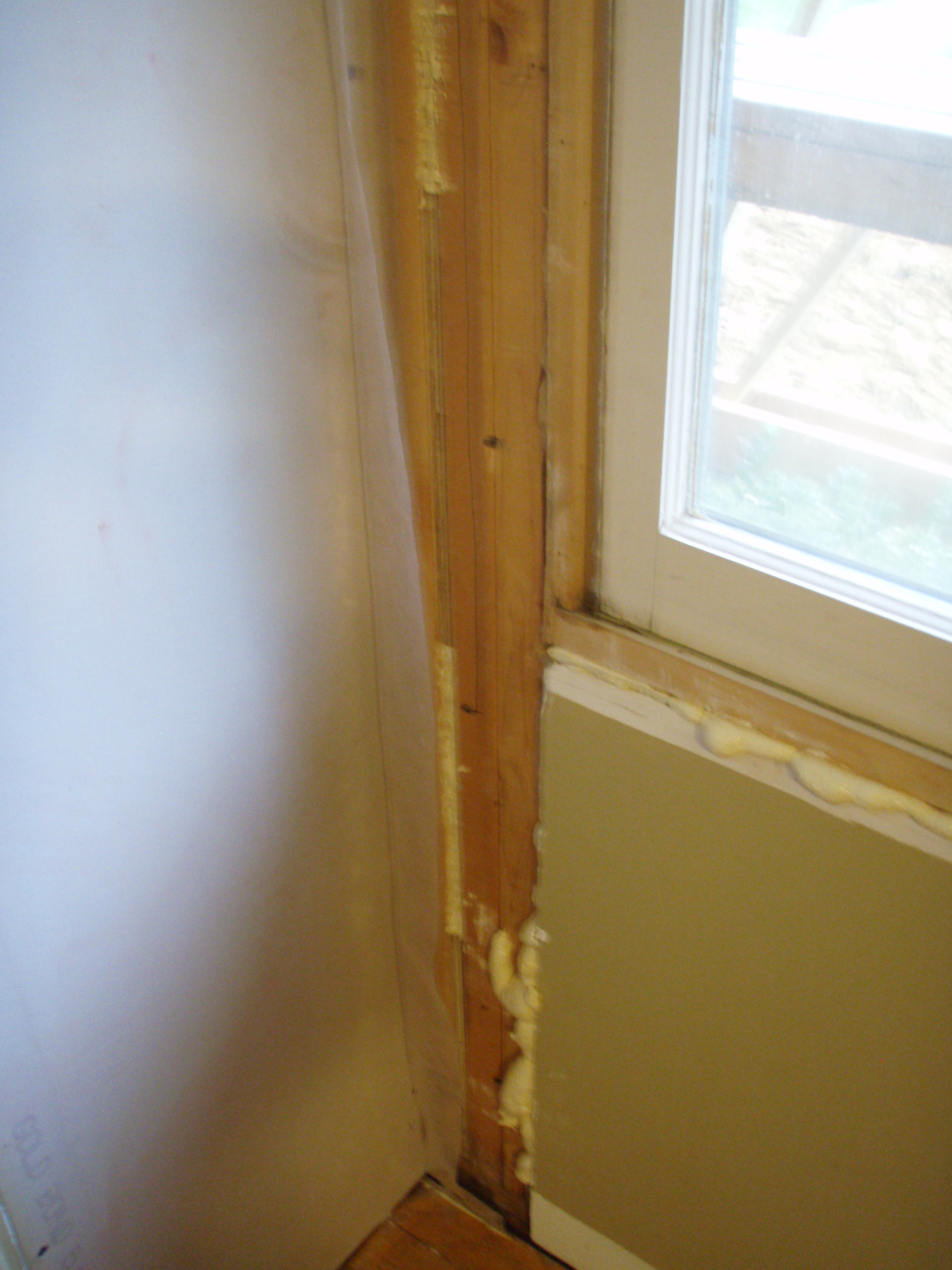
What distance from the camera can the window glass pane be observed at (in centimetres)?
77

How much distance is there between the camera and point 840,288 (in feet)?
2.79

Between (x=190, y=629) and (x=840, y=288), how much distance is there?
63 cm

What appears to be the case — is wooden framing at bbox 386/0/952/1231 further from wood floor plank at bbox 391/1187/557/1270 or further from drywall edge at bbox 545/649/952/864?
wood floor plank at bbox 391/1187/557/1270

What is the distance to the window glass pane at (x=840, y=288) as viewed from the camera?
0.77 metres

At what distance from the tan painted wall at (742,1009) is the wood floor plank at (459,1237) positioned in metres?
0.26

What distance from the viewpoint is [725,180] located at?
873 mm

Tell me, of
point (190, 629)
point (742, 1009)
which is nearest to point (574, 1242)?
point (742, 1009)

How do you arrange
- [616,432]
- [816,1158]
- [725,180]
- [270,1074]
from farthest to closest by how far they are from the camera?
[270,1074]
[816,1158]
[616,432]
[725,180]

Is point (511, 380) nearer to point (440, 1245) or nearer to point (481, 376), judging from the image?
→ point (481, 376)

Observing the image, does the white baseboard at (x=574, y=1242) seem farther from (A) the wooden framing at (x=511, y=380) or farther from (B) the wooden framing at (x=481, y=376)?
(A) the wooden framing at (x=511, y=380)

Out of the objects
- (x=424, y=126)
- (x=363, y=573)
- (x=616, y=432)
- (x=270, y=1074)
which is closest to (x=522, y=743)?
(x=363, y=573)

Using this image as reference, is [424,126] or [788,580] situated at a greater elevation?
[424,126]

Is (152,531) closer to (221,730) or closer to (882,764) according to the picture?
(221,730)

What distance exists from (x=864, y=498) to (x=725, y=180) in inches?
11.1
